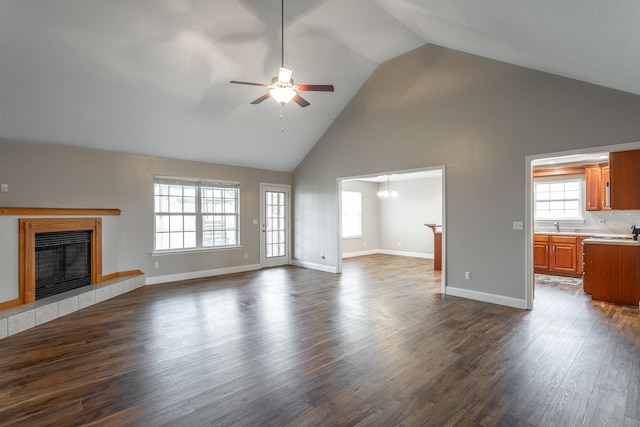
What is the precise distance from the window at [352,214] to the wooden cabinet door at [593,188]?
570 centimetres

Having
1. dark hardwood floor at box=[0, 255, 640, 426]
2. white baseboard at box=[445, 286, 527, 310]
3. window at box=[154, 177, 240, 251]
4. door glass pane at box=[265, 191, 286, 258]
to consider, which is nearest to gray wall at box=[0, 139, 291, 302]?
window at box=[154, 177, 240, 251]

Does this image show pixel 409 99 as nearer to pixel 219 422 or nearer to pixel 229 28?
pixel 229 28

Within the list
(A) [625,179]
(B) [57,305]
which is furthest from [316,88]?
(A) [625,179]

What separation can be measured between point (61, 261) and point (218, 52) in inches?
155

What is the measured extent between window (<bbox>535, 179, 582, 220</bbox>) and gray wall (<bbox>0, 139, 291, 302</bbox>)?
6.68m

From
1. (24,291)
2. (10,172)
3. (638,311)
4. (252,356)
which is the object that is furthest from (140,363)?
(638,311)

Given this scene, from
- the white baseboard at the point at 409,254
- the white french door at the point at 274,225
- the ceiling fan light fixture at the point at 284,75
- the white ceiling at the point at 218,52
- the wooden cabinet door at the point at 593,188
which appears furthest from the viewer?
the white baseboard at the point at 409,254

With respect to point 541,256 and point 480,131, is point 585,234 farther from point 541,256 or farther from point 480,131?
point 480,131

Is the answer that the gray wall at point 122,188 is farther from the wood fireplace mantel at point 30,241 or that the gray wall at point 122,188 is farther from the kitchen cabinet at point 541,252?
the kitchen cabinet at point 541,252

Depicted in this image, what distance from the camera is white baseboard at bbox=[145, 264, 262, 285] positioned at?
6.11 m

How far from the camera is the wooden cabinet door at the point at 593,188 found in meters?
6.38

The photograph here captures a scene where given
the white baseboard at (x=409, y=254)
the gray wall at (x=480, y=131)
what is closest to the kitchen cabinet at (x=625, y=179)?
the gray wall at (x=480, y=131)

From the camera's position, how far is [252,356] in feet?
9.82

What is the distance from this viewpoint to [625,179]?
4789 millimetres
